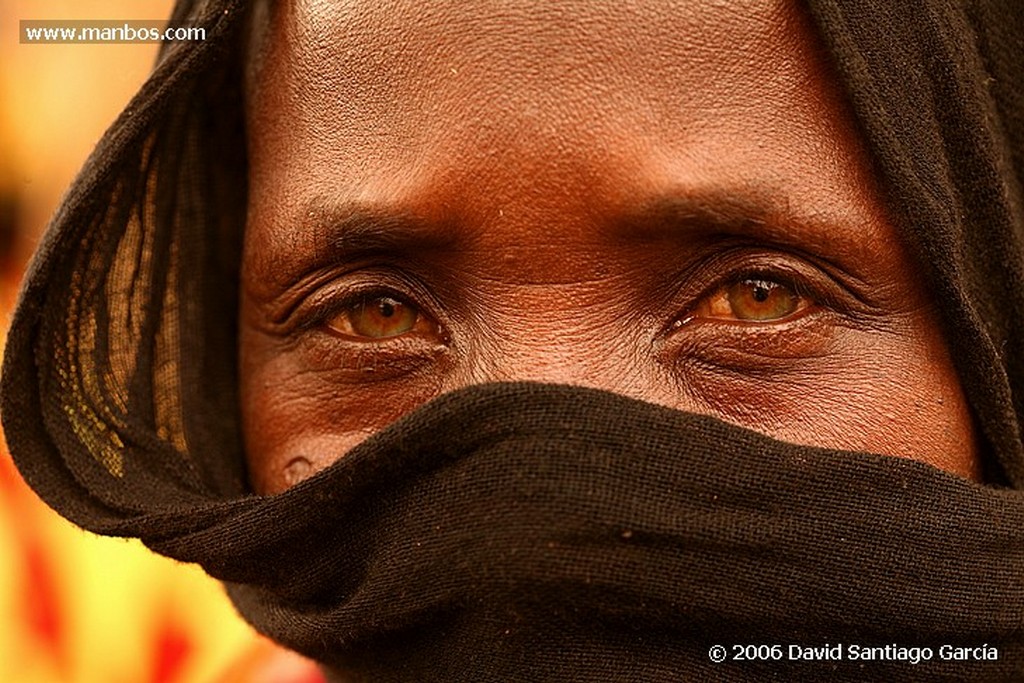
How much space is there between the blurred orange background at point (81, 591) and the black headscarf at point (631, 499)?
3.06 feet

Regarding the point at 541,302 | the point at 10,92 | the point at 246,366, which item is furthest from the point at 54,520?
the point at 541,302

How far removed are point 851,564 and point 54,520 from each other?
2065mm

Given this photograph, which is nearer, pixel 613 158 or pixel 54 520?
pixel 613 158

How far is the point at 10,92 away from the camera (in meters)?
3.08

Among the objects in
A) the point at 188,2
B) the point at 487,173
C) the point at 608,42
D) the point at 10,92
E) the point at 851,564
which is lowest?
the point at 851,564

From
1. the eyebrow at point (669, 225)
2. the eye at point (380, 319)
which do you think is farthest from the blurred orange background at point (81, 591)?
the eyebrow at point (669, 225)

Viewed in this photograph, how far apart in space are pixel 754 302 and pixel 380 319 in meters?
0.48

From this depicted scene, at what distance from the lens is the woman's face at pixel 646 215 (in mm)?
1473

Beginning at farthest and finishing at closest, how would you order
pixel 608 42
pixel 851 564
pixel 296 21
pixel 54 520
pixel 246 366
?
pixel 54 520, pixel 246 366, pixel 296 21, pixel 608 42, pixel 851 564

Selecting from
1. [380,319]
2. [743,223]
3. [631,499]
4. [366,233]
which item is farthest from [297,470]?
[743,223]

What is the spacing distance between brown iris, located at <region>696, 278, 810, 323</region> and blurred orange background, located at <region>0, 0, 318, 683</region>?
1.37 m

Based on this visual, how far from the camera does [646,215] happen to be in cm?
146

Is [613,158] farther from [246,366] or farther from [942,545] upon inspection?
[246,366]

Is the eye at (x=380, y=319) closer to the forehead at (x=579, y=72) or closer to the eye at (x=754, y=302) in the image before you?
the forehead at (x=579, y=72)
